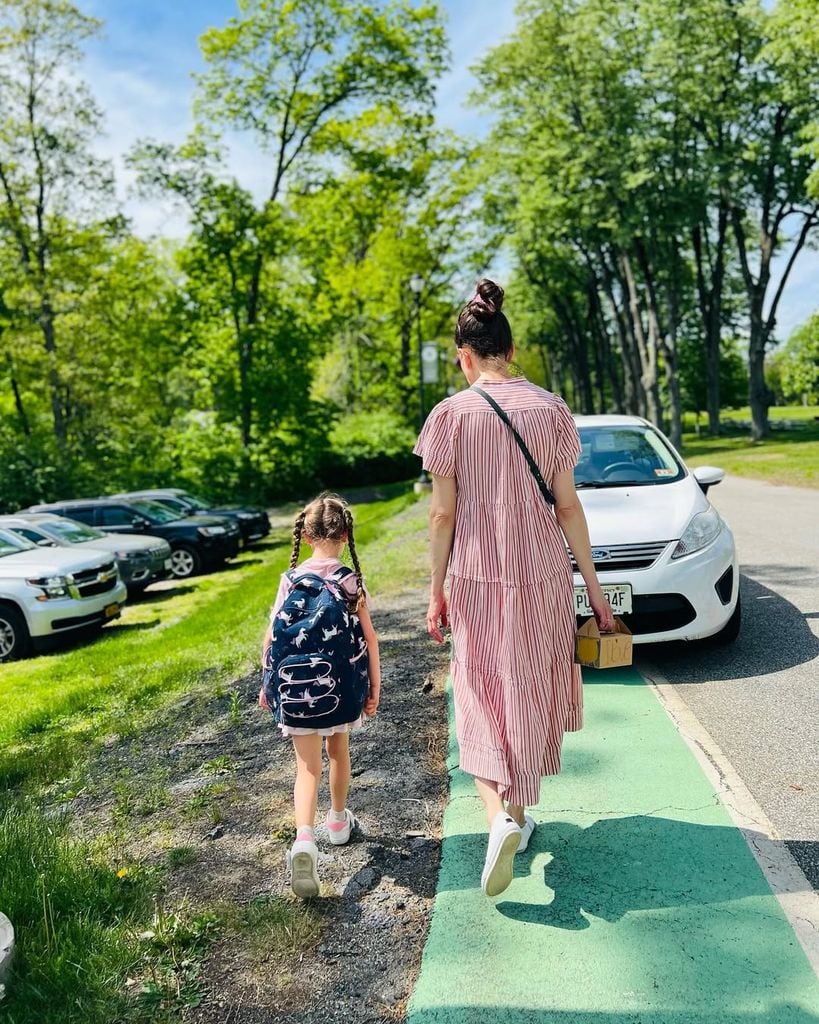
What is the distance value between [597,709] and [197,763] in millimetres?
2301

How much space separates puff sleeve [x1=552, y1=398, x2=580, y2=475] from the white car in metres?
2.36

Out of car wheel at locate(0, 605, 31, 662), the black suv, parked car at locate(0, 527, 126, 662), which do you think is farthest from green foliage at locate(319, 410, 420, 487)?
car wheel at locate(0, 605, 31, 662)

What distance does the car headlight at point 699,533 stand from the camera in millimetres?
5582

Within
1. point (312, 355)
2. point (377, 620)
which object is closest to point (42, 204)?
point (312, 355)

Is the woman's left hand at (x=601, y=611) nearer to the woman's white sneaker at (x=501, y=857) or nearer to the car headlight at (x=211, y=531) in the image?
the woman's white sneaker at (x=501, y=857)

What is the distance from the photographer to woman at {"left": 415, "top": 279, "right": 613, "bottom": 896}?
2.98 metres

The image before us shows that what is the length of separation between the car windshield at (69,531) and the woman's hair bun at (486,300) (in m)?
11.3

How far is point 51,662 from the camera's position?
388 inches

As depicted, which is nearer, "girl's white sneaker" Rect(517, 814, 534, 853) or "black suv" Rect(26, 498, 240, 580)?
"girl's white sneaker" Rect(517, 814, 534, 853)

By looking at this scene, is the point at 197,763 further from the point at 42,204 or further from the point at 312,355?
the point at 42,204

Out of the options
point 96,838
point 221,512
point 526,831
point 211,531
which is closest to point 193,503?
point 221,512

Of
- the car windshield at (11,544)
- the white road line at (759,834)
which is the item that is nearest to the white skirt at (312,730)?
the white road line at (759,834)

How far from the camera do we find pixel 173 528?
16562 millimetres

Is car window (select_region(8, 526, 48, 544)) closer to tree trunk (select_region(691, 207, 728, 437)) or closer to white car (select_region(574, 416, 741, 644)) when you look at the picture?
white car (select_region(574, 416, 741, 644))
